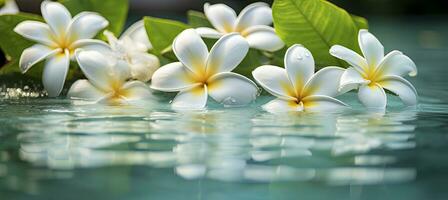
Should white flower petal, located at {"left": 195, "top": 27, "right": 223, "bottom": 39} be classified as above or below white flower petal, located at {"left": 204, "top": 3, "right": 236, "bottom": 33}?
below

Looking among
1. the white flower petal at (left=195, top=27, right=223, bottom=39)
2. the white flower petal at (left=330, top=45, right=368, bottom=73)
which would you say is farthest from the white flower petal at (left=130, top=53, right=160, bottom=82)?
the white flower petal at (left=330, top=45, right=368, bottom=73)

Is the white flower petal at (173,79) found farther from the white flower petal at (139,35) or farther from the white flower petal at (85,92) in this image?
the white flower petal at (139,35)

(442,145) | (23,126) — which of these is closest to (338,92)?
(442,145)

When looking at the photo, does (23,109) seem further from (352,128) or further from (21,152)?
(352,128)

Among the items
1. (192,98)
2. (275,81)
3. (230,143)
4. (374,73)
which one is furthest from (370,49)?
(230,143)

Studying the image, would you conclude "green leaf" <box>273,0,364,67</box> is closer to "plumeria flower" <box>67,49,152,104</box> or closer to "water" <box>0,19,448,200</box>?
"water" <box>0,19,448,200</box>
